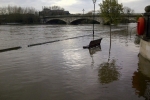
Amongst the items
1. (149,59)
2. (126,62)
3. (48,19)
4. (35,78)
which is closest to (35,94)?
(35,78)

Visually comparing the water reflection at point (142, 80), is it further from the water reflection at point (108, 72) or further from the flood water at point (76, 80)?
the water reflection at point (108, 72)

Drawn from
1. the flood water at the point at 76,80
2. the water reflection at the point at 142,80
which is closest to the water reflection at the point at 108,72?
the flood water at the point at 76,80

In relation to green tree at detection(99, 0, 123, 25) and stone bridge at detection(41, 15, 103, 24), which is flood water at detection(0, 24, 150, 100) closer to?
green tree at detection(99, 0, 123, 25)

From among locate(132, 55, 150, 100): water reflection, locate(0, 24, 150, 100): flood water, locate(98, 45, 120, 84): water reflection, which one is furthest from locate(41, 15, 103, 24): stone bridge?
locate(0, 24, 150, 100): flood water

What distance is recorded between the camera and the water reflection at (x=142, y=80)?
7744 mm

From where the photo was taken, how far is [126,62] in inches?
516

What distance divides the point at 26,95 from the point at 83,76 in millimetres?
3280

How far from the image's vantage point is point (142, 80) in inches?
368

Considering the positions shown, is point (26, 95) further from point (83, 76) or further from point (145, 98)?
point (145, 98)

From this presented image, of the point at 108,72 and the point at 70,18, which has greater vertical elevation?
the point at 70,18

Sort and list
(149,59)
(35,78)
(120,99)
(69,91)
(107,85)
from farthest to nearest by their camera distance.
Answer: (149,59), (35,78), (107,85), (69,91), (120,99)

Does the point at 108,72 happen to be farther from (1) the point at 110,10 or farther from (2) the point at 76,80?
(1) the point at 110,10

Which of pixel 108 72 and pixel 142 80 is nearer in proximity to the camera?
pixel 142 80

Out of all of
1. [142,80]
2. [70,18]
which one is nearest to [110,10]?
[142,80]
